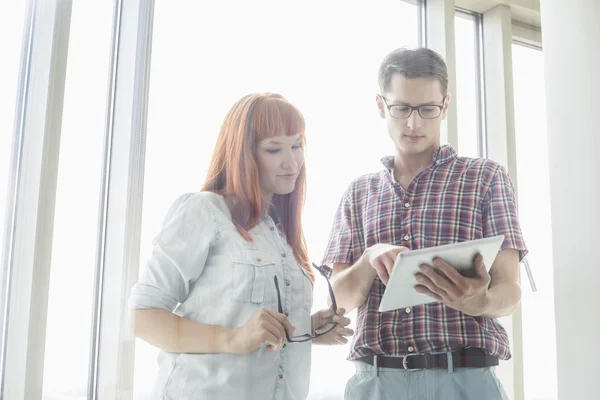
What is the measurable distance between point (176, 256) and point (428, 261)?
0.38 m

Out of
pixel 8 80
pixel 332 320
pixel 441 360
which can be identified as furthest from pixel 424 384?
pixel 8 80

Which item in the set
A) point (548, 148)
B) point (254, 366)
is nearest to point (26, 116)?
point (254, 366)

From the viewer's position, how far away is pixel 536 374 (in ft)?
3.44

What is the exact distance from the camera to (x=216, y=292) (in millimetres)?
928

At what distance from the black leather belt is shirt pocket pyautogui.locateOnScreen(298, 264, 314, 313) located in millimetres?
143

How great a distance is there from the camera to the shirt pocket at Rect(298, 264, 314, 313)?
38.8 inches

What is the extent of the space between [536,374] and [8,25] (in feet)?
3.37

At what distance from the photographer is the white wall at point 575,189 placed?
0.99 metres

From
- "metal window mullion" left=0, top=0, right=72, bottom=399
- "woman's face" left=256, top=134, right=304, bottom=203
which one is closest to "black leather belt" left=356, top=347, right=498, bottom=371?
"woman's face" left=256, top=134, right=304, bottom=203

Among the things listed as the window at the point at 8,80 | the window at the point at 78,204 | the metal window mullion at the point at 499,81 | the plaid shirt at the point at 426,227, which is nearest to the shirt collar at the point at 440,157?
the plaid shirt at the point at 426,227

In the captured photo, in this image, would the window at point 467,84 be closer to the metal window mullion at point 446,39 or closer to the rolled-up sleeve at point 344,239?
the metal window mullion at point 446,39

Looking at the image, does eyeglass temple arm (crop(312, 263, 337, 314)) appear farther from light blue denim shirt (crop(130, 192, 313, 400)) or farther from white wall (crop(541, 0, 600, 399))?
white wall (crop(541, 0, 600, 399))

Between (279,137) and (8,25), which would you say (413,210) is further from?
(8,25)

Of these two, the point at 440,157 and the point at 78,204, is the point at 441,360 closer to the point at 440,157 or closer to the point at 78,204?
the point at 440,157
